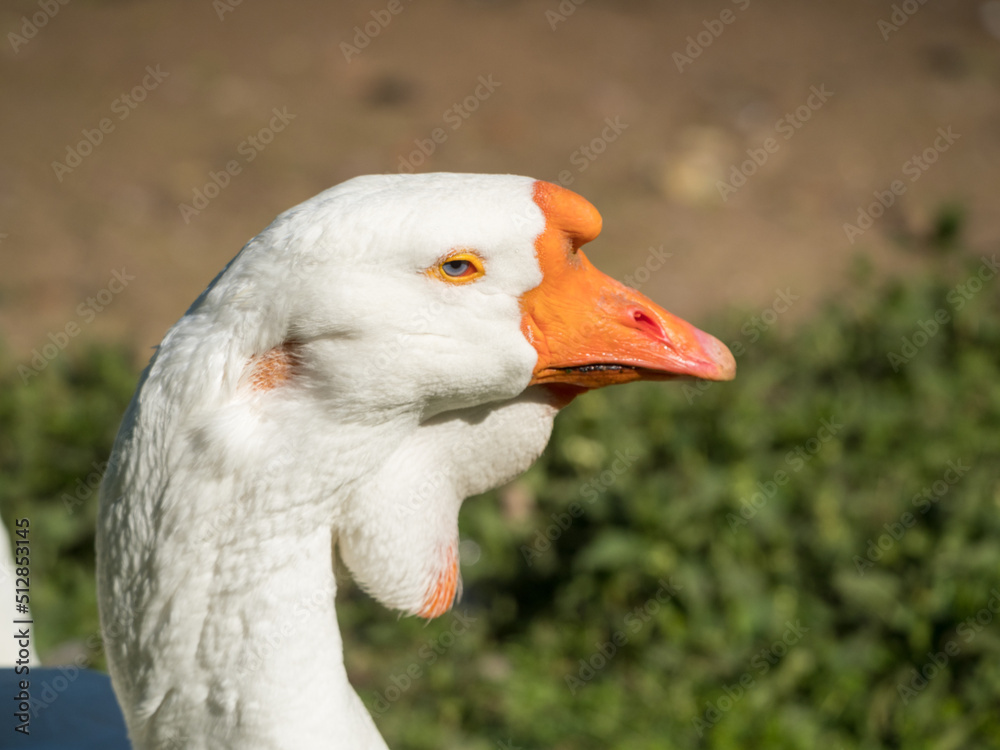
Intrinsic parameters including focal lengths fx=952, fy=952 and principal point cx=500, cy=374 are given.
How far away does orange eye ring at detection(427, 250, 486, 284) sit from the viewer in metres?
1.61

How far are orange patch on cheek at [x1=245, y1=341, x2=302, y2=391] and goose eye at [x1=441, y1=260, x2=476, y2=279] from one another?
11.1 inches

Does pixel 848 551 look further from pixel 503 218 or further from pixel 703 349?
pixel 503 218

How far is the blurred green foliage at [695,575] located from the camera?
3.53m

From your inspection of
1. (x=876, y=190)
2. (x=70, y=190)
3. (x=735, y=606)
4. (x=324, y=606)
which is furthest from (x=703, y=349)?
(x=70, y=190)

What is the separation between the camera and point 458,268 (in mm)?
1640

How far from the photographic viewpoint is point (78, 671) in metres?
2.85

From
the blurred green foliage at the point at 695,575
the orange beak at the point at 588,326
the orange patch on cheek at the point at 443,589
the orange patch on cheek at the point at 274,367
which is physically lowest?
the blurred green foliage at the point at 695,575

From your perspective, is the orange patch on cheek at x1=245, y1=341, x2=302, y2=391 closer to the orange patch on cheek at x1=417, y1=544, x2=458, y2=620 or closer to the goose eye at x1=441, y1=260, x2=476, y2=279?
the goose eye at x1=441, y1=260, x2=476, y2=279

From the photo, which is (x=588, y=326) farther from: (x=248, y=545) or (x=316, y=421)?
(x=248, y=545)

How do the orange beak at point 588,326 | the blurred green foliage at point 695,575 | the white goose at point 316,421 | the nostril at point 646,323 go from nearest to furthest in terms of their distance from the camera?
the white goose at point 316,421
the orange beak at point 588,326
the nostril at point 646,323
the blurred green foliage at point 695,575

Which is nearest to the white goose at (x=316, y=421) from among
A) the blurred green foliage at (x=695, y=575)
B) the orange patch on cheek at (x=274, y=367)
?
the orange patch on cheek at (x=274, y=367)

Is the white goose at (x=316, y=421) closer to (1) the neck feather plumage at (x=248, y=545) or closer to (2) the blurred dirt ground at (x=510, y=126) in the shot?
(1) the neck feather plumage at (x=248, y=545)

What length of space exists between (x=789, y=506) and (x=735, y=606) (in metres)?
0.58

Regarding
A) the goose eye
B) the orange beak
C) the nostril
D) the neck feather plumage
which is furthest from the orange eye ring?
the nostril
